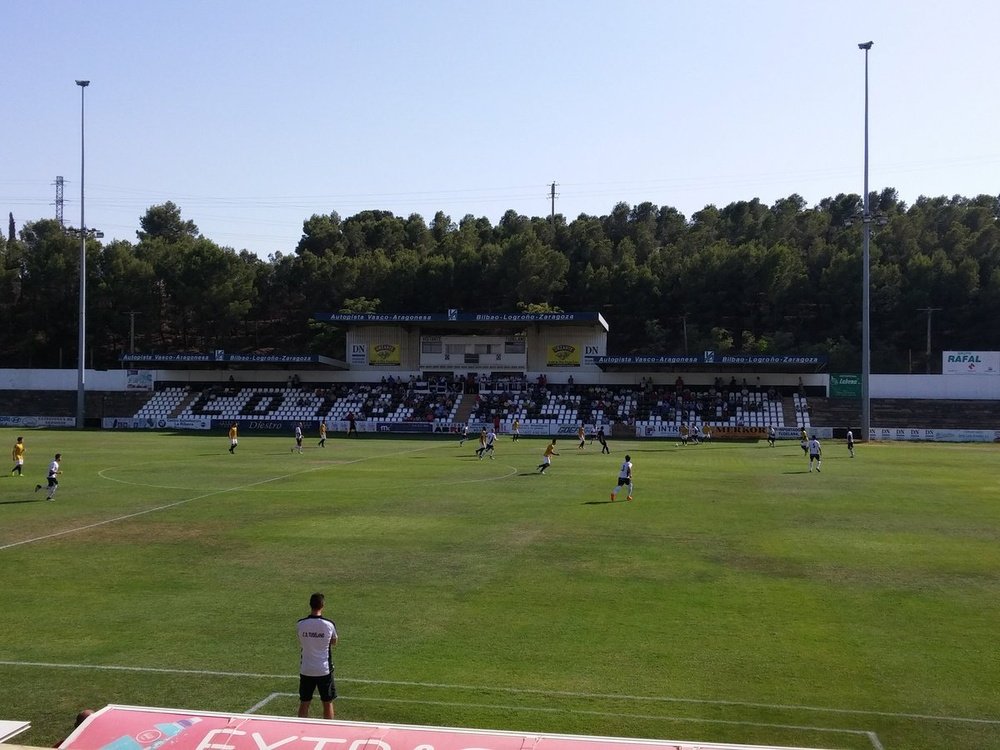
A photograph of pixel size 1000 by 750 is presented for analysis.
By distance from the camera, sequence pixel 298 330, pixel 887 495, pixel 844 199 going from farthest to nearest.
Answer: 1. pixel 844 199
2. pixel 298 330
3. pixel 887 495

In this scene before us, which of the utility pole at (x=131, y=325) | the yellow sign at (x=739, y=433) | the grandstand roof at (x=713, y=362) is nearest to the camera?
the yellow sign at (x=739, y=433)

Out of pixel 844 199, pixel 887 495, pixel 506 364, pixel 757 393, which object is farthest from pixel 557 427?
pixel 844 199

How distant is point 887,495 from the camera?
1282 inches

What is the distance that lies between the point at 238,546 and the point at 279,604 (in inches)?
236

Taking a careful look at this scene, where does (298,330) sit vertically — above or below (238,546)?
above

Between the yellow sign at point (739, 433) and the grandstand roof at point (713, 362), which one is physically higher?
the grandstand roof at point (713, 362)

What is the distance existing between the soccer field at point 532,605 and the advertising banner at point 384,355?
47.2 meters

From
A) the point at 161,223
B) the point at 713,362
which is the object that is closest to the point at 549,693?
the point at 713,362

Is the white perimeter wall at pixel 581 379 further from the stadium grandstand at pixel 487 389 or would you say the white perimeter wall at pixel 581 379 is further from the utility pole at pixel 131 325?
the utility pole at pixel 131 325

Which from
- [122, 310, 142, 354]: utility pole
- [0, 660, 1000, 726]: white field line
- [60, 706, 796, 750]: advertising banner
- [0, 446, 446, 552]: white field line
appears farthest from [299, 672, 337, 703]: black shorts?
[122, 310, 142, 354]: utility pole

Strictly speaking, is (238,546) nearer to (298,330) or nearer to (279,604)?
(279,604)

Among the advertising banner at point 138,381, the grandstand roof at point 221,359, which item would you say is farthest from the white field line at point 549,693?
the advertising banner at point 138,381

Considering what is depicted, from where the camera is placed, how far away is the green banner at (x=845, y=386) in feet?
238

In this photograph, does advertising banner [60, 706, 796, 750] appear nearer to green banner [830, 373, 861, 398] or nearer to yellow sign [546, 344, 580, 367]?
green banner [830, 373, 861, 398]
